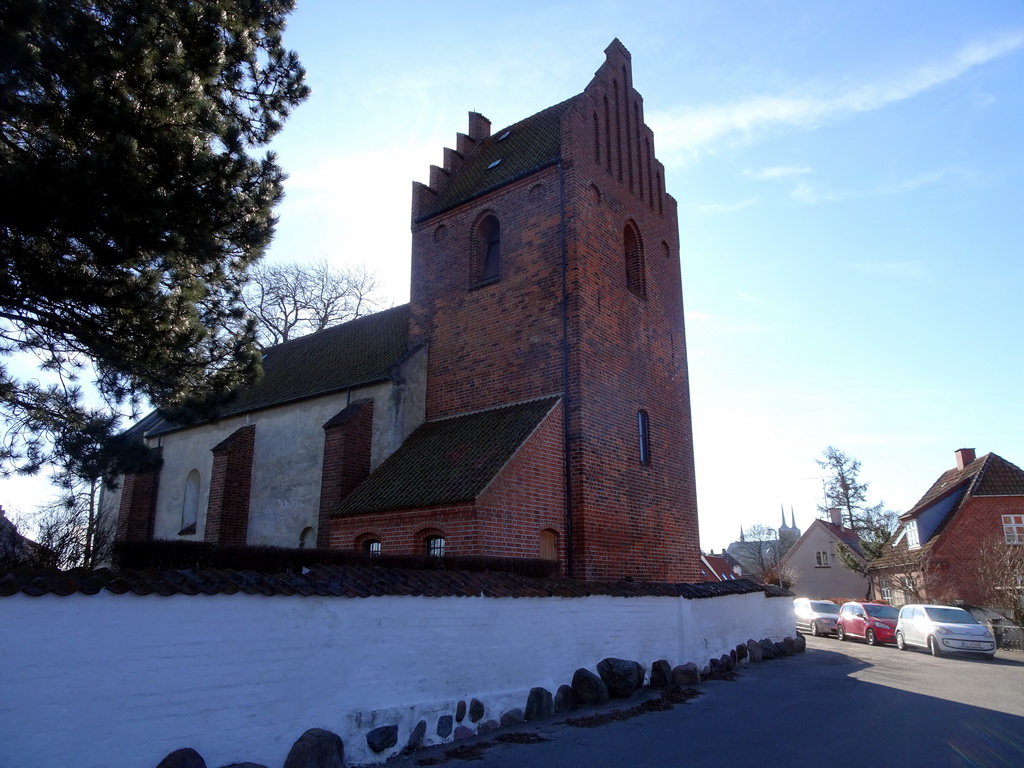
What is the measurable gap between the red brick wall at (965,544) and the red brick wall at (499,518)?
25.0 meters

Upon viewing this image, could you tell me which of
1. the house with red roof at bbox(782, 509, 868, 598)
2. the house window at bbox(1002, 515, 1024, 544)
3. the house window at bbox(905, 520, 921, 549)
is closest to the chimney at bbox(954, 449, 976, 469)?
the house window at bbox(905, 520, 921, 549)

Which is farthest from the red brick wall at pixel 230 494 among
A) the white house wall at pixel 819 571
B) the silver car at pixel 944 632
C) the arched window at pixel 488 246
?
Result: the white house wall at pixel 819 571

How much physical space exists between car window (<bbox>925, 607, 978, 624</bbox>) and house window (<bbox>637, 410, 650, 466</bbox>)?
433 inches

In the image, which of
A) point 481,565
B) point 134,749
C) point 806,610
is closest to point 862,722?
point 481,565

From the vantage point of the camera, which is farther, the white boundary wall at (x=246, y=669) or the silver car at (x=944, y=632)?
the silver car at (x=944, y=632)

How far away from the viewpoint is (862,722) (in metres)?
10.1

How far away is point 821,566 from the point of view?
53469 millimetres

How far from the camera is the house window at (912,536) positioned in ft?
115

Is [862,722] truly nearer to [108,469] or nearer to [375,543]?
[375,543]

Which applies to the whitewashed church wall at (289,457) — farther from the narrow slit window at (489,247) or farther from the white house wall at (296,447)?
the narrow slit window at (489,247)

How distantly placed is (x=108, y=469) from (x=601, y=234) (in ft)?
38.8

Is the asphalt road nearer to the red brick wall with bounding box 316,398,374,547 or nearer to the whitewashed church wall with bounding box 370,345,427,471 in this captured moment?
the red brick wall with bounding box 316,398,374,547

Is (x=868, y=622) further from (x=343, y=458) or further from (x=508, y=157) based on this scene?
(x=508, y=157)

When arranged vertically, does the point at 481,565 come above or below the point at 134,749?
above
